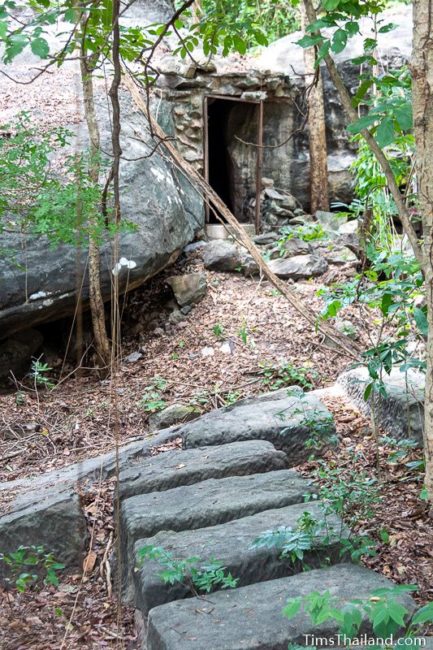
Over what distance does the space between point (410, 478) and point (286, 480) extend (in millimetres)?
686

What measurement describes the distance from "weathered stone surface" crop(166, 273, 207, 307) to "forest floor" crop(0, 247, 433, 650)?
0.12m

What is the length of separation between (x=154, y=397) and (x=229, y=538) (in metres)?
3.04

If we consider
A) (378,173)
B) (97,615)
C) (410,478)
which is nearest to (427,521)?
(410,478)

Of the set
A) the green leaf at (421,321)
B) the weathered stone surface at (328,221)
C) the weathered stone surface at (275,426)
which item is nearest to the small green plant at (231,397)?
the weathered stone surface at (275,426)

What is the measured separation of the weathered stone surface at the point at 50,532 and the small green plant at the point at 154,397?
205 centimetres

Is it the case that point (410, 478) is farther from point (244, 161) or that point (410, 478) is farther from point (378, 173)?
point (244, 161)

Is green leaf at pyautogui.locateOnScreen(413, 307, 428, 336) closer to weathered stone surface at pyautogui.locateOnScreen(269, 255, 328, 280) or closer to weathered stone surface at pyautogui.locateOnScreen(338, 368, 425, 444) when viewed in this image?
weathered stone surface at pyautogui.locateOnScreen(338, 368, 425, 444)

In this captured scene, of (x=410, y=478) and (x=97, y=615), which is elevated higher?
(x=410, y=478)

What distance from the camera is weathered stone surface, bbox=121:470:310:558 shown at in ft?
10.6

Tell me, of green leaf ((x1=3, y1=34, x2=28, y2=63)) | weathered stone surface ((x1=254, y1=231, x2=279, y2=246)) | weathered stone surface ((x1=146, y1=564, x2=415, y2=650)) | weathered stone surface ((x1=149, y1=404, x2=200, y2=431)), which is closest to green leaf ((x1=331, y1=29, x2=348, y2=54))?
green leaf ((x1=3, y1=34, x2=28, y2=63))

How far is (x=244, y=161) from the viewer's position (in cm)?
1027

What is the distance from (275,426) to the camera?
427cm

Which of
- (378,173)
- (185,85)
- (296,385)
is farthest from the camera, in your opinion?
(185,85)

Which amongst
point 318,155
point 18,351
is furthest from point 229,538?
point 318,155
